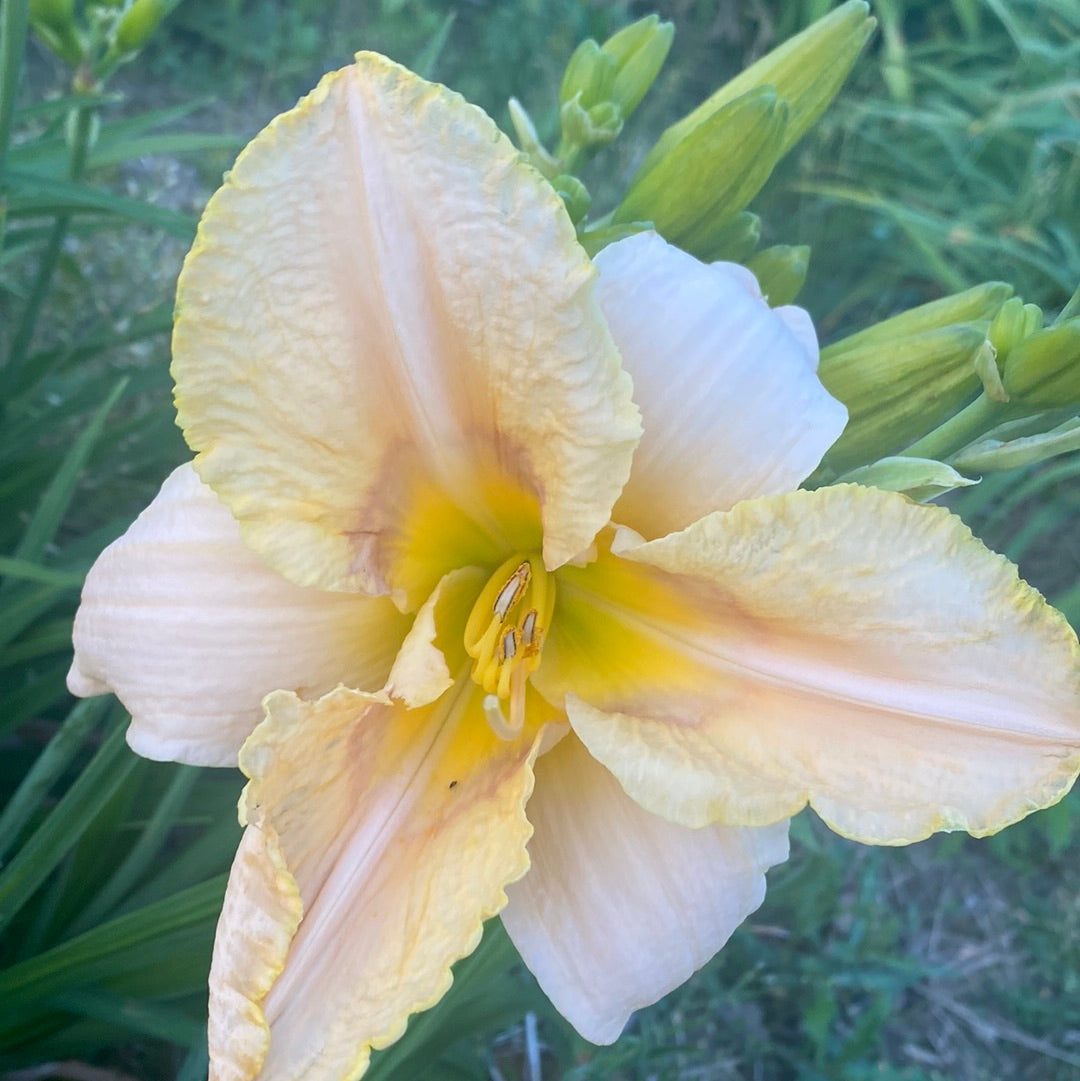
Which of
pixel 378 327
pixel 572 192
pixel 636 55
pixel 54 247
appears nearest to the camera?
pixel 378 327

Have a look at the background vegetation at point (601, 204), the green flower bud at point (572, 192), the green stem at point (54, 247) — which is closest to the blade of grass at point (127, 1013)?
the background vegetation at point (601, 204)

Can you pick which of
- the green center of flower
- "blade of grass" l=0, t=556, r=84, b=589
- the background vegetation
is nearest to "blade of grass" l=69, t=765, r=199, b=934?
the background vegetation

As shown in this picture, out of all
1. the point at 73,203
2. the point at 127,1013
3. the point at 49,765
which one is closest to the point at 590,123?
the point at 73,203

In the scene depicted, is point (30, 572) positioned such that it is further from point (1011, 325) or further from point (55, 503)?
point (1011, 325)

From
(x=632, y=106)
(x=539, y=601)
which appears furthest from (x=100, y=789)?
(x=632, y=106)

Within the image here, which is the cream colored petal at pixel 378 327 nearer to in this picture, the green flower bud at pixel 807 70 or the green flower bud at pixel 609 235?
the green flower bud at pixel 609 235
